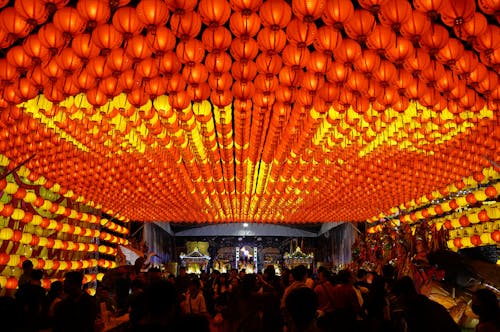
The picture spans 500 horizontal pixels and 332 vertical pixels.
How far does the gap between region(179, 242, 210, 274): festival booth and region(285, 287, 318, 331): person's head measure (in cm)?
2894

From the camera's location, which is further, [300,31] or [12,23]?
[300,31]

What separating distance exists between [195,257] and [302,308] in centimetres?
2975

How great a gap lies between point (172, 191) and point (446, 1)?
1151 centimetres

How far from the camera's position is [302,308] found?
265 centimetres

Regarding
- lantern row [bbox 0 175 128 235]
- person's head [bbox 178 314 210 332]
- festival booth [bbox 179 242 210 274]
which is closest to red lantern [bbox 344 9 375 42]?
person's head [bbox 178 314 210 332]

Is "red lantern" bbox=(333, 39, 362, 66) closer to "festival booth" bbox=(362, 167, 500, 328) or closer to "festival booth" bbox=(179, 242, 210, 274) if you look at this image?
"festival booth" bbox=(362, 167, 500, 328)

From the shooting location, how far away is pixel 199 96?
6785 millimetres

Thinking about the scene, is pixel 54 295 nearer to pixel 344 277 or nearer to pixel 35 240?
pixel 344 277

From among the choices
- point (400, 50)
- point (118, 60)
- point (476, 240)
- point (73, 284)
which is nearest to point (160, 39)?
point (118, 60)

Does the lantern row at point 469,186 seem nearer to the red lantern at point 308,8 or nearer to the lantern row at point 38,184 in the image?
the red lantern at point 308,8

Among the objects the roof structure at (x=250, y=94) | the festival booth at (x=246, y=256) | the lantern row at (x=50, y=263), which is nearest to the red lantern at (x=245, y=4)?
the roof structure at (x=250, y=94)

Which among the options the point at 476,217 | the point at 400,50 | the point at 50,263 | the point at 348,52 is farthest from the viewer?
the point at 50,263

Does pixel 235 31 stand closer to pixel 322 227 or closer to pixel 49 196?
pixel 49 196

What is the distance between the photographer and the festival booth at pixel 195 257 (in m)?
31.1
